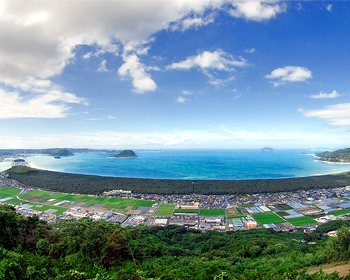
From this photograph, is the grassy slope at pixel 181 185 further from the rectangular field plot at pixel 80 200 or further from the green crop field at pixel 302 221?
the green crop field at pixel 302 221

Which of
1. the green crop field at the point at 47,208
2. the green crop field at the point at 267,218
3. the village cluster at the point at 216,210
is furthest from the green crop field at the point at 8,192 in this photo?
the green crop field at the point at 267,218

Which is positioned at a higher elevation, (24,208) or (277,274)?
(277,274)

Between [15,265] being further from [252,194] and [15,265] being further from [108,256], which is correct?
[252,194]

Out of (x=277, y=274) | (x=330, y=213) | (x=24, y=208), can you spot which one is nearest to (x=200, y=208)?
(x=330, y=213)

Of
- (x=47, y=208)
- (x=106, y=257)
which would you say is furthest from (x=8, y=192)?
(x=106, y=257)

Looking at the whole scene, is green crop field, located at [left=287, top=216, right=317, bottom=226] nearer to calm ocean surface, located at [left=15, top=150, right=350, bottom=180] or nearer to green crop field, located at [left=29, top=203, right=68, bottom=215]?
calm ocean surface, located at [left=15, top=150, right=350, bottom=180]

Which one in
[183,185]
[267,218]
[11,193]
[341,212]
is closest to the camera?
[267,218]

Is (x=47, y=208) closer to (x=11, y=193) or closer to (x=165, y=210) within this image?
(x=11, y=193)
